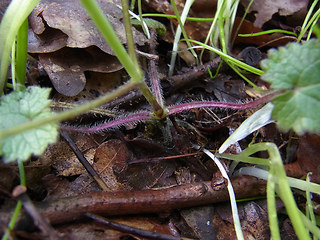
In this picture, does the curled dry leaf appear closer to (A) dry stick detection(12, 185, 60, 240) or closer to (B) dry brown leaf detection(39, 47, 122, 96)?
(B) dry brown leaf detection(39, 47, 122, 96)

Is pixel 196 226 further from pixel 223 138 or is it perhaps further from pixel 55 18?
pixel 55 18

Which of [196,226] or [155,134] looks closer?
[196,226]

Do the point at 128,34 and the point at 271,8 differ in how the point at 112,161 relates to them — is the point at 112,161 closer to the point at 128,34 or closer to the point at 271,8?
the point at 128,34

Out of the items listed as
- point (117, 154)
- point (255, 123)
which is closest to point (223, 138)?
point (255, 123)

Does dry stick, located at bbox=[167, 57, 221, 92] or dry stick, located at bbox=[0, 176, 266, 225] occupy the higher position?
dry stick, located at bbox=[167, 57, 221, 92]

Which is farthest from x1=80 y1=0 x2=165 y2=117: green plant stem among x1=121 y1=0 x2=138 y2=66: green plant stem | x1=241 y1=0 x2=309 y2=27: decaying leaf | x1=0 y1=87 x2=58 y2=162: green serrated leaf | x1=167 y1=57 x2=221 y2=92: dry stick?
x1=241 y1=0 x2=309 y2=27: decaying leaf

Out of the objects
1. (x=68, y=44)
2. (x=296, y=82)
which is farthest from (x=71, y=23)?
(x=296, y=82)

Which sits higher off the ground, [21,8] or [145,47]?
[21,8]
